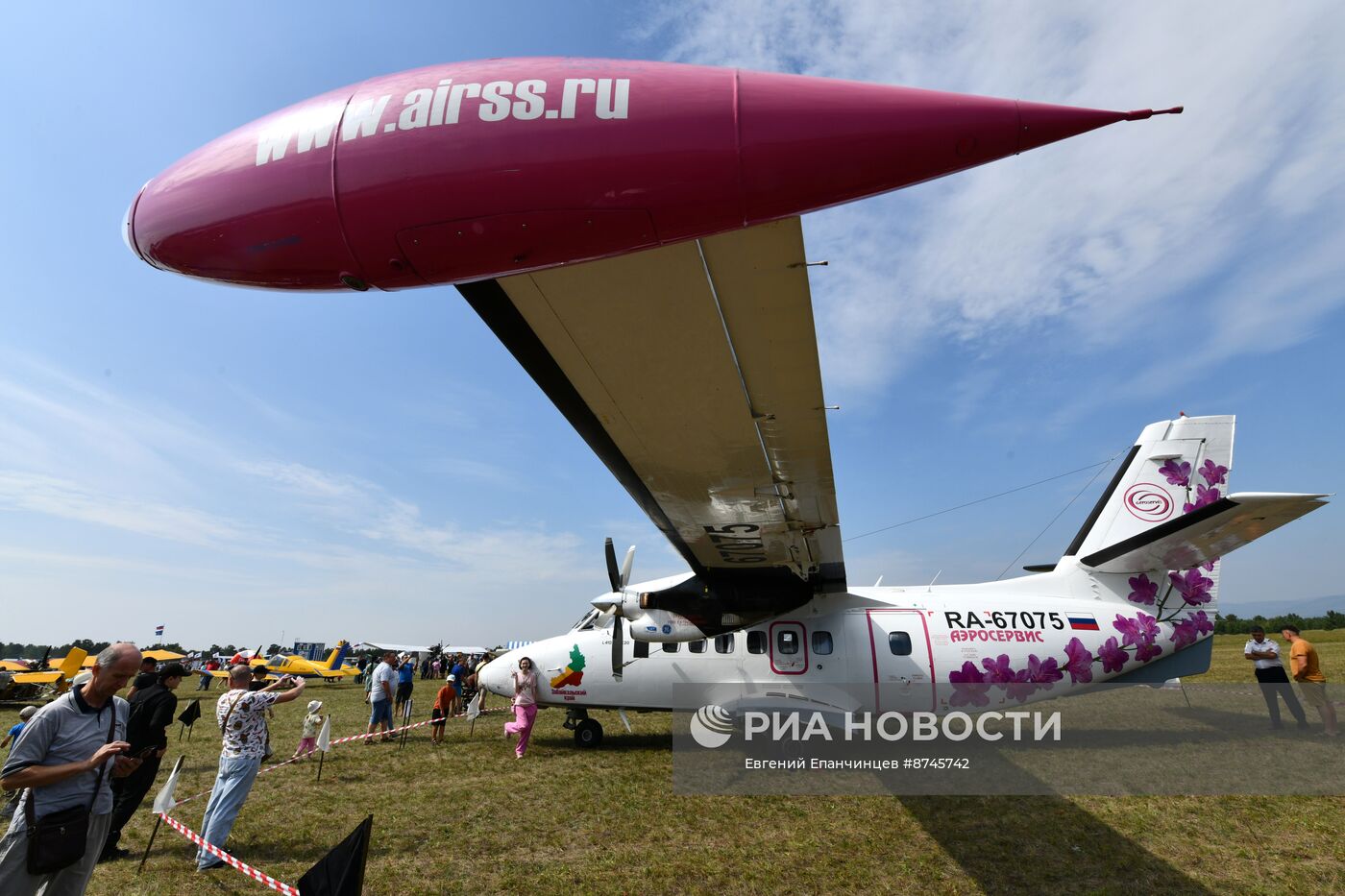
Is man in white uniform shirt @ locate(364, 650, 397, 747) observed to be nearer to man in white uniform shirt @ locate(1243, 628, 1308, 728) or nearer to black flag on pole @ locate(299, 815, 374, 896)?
black flag on pole @ locate(299, 815, 374, 896)

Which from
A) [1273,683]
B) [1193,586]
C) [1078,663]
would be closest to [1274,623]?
[1273,683]

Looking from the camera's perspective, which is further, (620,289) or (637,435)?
(637,435)

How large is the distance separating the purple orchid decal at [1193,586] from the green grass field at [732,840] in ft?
10.7

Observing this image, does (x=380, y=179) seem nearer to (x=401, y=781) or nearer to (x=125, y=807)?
(x=125, y=807)

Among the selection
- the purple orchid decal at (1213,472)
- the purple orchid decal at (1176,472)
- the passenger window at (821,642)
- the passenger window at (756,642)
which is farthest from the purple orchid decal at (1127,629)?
the passenger window at (756,642)

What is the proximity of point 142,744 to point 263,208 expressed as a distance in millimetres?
5236

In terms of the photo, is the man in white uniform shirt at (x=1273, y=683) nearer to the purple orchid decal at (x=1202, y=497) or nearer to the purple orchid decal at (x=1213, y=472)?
the purple orchid decal at (x=1202, y=497)

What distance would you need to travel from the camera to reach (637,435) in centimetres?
450

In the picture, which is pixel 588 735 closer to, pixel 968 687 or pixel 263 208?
pixel 968 687

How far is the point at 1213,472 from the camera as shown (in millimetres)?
9859

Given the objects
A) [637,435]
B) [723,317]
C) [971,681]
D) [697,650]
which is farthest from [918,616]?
[723,317]

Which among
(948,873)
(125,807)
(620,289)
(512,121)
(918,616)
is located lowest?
(948,873)

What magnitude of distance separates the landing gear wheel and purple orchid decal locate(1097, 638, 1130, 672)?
7.21 meters

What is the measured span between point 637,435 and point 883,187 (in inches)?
120
